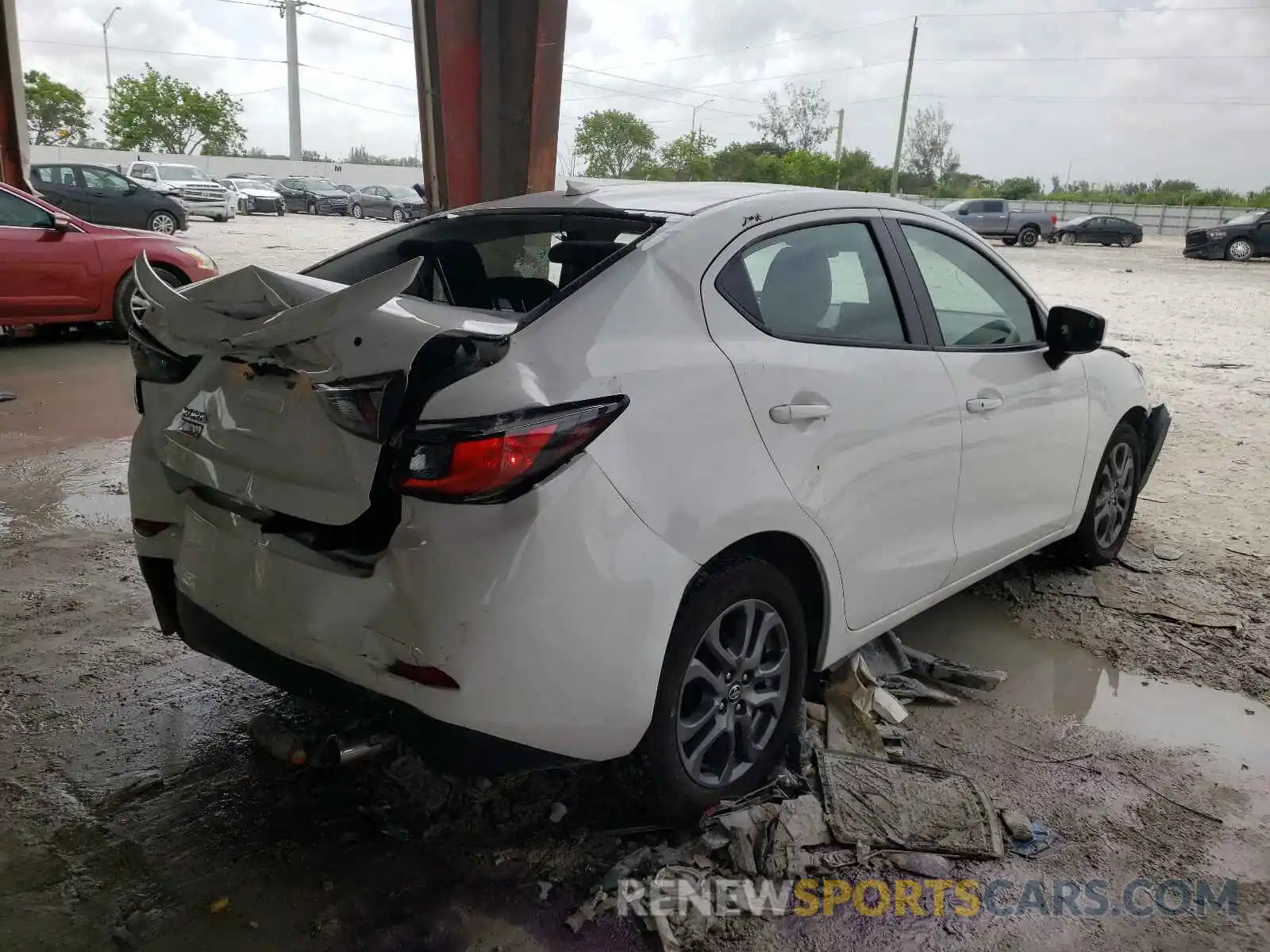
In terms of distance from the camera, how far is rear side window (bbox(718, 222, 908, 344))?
8.73 feet

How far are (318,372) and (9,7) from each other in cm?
1181

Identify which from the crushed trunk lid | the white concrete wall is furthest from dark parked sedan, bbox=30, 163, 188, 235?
the white concrete wall

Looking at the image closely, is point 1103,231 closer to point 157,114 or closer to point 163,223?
point 163,223

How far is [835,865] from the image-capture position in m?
2.54

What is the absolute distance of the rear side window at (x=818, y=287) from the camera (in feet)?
8.73

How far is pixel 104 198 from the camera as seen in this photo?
2073 cm

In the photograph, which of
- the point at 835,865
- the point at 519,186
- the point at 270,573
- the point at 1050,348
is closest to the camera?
the point at 270,573

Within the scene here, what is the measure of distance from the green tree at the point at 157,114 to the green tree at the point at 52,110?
98.6 inches

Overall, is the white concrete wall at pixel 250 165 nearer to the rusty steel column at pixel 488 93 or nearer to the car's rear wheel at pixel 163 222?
the car's rear wheel at pixel 163 222

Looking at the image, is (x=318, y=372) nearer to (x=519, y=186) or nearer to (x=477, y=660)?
(x=477, y=660)

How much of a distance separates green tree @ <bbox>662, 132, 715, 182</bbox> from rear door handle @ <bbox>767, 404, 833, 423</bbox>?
48945mm

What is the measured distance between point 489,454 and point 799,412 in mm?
935

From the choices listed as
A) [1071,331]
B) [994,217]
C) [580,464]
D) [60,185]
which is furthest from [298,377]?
[994,217]

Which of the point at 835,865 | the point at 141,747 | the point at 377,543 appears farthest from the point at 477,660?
the point at 141,747
